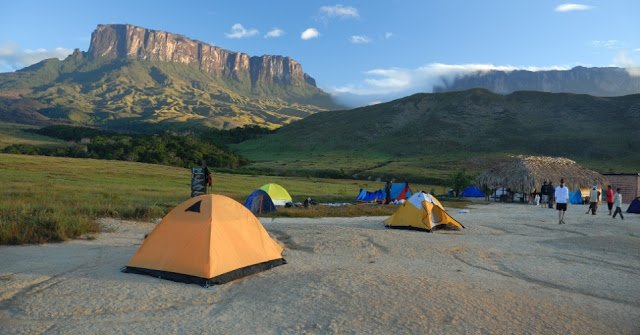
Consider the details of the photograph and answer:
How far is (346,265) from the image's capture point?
11.1m

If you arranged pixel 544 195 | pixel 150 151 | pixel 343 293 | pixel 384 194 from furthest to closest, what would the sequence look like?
pixel 150 151 < pixel 544 195 < pixel 384 194 < pixel 343 293

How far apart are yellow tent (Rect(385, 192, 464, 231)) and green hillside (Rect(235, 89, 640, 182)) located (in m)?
46.3

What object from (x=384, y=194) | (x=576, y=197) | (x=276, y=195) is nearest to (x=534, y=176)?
(x=576, y=197)

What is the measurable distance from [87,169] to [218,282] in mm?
39597

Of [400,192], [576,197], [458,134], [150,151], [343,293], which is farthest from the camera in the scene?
[458,134]

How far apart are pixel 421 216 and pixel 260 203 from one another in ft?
26.8

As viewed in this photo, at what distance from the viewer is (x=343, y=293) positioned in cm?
830

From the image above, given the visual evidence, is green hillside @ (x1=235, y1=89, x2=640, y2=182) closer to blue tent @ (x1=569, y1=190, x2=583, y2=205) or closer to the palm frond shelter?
the palm frond shelter

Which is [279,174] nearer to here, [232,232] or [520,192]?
[520,192]

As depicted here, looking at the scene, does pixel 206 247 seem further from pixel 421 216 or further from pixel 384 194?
pixel 384 194

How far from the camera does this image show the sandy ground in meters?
7.02

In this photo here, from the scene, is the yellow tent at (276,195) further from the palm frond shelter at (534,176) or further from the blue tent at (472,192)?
the blue tent at (472,192)

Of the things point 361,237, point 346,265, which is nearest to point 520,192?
point 361,237

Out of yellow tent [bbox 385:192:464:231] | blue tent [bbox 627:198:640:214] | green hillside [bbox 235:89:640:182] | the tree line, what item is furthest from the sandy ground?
the tree line
